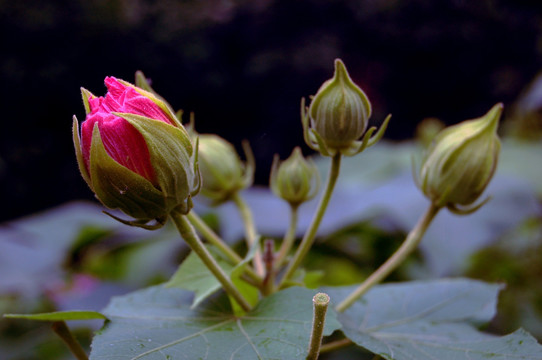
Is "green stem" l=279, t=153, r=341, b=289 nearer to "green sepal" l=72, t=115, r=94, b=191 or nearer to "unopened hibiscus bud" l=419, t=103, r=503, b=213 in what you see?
"unopened hibiscus bud" l=419, t=103, r=503, b=213

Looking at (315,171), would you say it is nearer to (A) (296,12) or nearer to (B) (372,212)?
(B) (372,212)

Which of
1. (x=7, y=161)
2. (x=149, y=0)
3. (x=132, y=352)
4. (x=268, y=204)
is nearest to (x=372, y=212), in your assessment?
(x=268, y=204)

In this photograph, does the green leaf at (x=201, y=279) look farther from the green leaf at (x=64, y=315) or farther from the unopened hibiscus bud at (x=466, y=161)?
the unopened hibiscus bud at (x=466, y=161)

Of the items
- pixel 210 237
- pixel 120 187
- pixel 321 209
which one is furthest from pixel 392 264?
pixel 120 187

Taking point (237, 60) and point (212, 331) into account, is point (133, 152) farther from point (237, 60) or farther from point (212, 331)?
point (237, 60)

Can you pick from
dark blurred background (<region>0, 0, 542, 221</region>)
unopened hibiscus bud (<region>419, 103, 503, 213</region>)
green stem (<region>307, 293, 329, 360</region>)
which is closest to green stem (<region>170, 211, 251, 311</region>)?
green stem (<region>307, 293, 329, 360</region>)
